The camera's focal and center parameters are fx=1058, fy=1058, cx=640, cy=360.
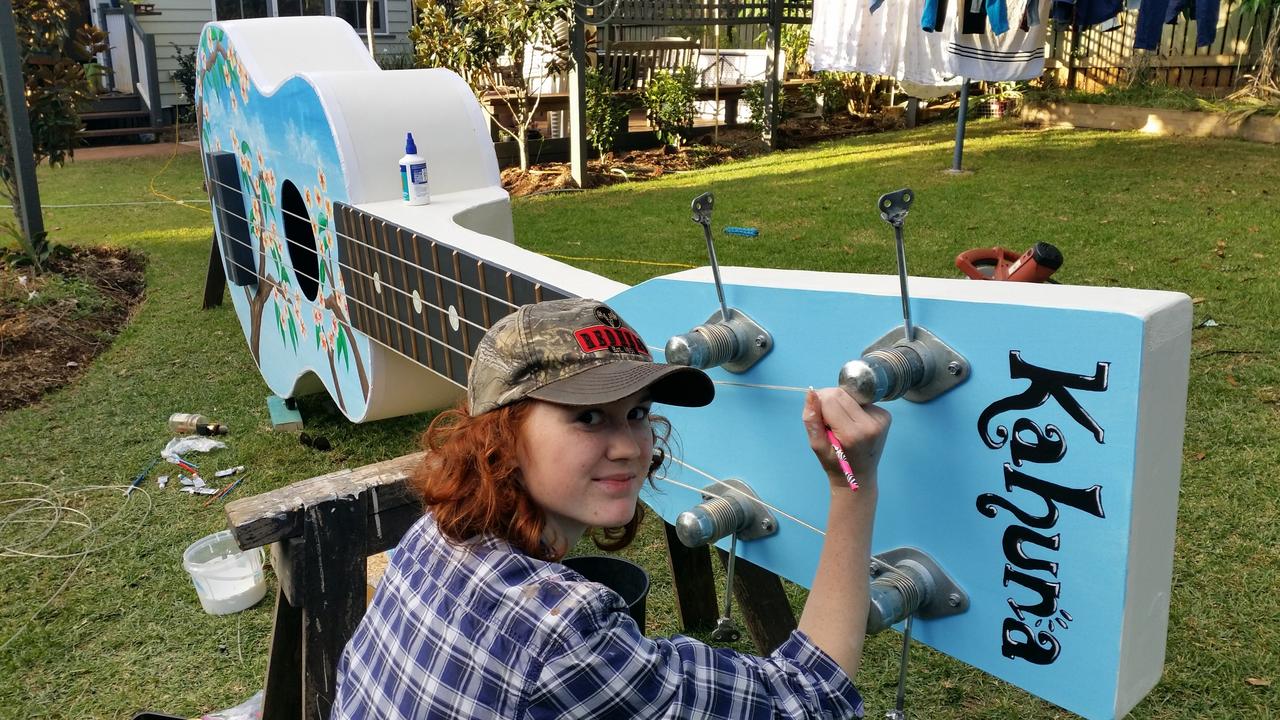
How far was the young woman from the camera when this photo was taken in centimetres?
116

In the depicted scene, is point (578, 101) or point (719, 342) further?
point (578, 101)

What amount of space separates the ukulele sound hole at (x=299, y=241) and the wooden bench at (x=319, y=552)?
180 cm

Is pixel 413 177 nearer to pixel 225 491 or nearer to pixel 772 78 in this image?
pixel 225 491

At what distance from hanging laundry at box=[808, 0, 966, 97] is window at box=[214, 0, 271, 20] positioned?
28.0 ft

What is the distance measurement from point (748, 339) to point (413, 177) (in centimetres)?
193

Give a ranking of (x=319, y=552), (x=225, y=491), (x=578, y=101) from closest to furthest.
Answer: (x=319, y=552)
(x=225, y=491)
(x=578, y=101)

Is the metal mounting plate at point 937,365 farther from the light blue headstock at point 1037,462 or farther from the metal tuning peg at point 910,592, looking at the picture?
the metal tuning peg at point 910,592

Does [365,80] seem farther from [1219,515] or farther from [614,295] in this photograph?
[1219,515]

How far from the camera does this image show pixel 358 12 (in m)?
15.0

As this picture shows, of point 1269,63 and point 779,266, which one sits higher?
point 1269,63

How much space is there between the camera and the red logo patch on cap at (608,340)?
4.23 feet

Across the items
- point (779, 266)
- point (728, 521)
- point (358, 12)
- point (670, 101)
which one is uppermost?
point (358, 12)

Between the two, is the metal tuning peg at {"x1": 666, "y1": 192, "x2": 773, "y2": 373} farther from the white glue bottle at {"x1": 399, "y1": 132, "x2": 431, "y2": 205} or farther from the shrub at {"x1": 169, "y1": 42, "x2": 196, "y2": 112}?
the shrub at {"x1": 169, "y1": 42, "x2": 196, "y2": 112}

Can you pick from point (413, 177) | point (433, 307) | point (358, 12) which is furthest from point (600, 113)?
point (433, 307)
